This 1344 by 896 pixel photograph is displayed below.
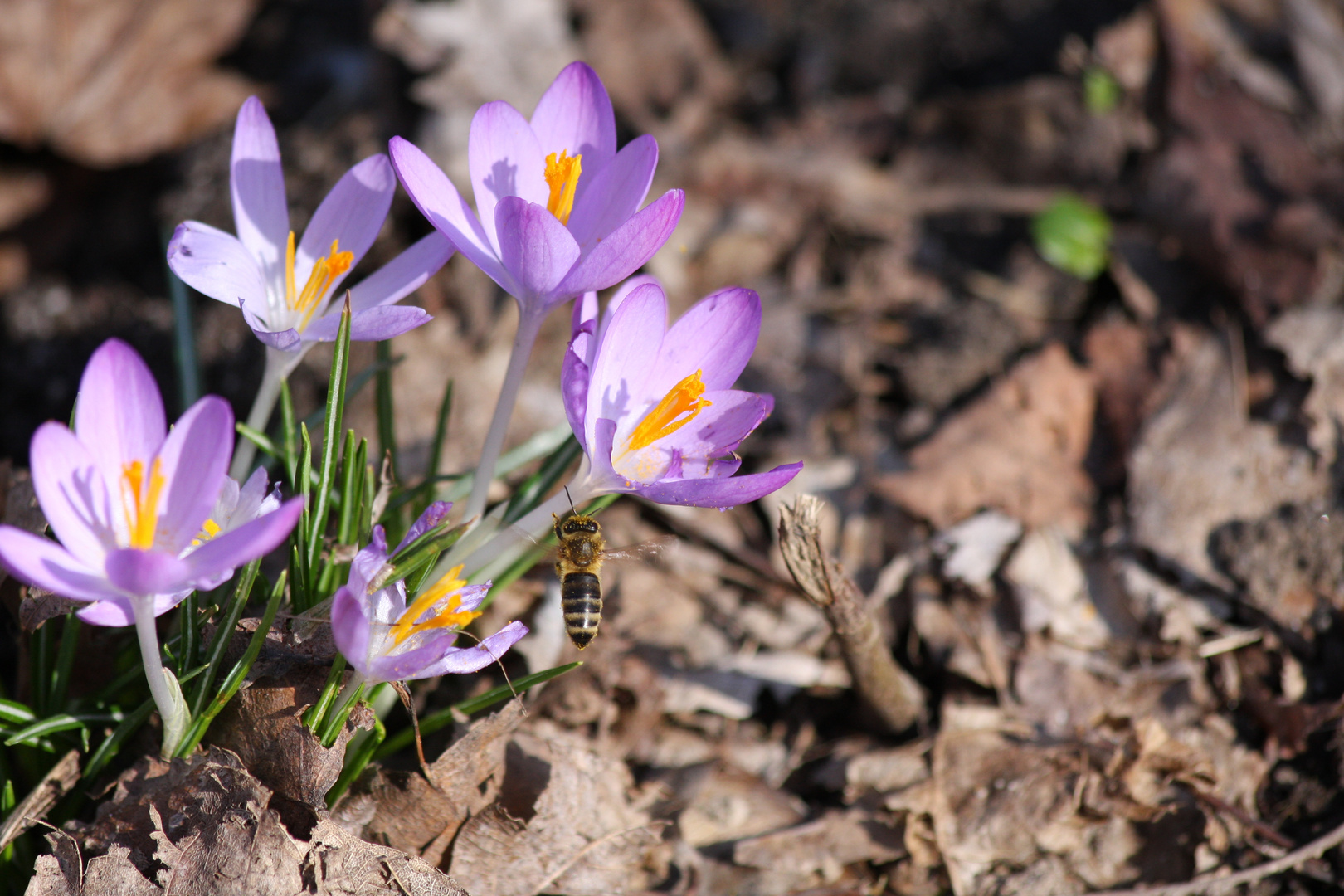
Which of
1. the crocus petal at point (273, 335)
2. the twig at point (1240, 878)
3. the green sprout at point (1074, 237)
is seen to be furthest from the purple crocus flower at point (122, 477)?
the green sprout at point (1074, 237)

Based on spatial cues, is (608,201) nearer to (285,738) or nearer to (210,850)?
(285,738)

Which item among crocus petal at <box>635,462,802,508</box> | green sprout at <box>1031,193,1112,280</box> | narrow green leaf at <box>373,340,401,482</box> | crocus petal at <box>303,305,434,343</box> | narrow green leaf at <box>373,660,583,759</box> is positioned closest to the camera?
crocus petal at <box>635,462,802,508</box>

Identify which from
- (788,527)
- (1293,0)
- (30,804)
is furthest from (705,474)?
(1293,0)

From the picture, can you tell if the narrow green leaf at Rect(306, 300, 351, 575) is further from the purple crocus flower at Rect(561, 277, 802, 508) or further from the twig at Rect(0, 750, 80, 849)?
the twig at Rect(0, 750, 80, 849)

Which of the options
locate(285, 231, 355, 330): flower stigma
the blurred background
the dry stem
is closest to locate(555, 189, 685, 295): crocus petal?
locate(285, 231, 355, 330): flower stigma

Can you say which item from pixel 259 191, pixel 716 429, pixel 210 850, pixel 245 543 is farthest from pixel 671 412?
pixel 210 850

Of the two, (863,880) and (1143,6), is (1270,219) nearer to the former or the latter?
(1143,6)

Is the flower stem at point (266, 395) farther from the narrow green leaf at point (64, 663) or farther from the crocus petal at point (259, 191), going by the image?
the narrow green leaf at point (64, 663)
